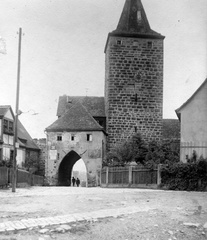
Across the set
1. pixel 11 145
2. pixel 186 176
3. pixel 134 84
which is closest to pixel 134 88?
pixel 134 84

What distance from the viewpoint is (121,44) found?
39.1 metres

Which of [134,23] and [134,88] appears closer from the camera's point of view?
[134,88]

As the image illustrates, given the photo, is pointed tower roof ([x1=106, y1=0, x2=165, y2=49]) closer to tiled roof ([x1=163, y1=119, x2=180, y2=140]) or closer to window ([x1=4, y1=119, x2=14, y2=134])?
tiled roof ([x1=163, y1=119, x2=180, y2=140])

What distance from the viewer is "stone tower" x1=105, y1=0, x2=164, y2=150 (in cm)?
3869

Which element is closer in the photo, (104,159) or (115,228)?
(115,228)

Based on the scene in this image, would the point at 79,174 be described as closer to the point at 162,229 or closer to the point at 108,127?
the point at 108,127

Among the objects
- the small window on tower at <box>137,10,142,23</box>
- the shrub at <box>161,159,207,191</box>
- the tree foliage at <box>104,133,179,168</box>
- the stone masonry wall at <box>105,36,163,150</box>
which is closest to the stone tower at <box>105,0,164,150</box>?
the stone masonry wall at <box>105,36,163,150</box>

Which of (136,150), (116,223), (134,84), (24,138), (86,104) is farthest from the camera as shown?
(86,104)

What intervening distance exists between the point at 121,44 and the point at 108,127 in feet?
28.5

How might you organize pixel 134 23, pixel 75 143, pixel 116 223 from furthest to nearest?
pixel 134 23, pixel 75 143, pixel 116 223

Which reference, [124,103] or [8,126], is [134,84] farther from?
[8,126]

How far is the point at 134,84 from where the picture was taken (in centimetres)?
3869

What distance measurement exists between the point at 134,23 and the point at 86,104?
10.9 m

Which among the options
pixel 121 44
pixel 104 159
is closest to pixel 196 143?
pixel 104 159
